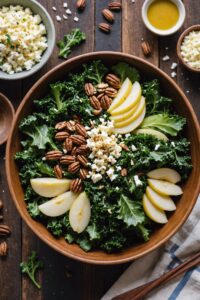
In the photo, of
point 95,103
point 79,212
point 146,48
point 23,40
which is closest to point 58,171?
point 79,212

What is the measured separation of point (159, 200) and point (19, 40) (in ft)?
3.11

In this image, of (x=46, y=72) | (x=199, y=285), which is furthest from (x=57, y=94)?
(x=199, y=285)

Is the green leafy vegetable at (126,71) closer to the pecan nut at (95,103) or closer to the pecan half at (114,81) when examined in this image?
the pecan half at (114,81)

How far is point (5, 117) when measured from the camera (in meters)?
2.71

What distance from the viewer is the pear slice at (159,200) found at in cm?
244

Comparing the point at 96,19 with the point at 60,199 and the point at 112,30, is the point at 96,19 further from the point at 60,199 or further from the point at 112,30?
the point at 60,199

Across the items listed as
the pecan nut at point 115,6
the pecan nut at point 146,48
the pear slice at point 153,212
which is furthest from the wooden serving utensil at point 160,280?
the pecan nut at point 115,6

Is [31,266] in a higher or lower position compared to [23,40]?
lower

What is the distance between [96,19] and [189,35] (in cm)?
45

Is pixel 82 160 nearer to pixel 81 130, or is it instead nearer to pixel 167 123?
pixel 81 130

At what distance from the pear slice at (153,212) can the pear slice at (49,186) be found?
34 cm

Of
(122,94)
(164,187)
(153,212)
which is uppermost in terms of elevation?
(122,94)

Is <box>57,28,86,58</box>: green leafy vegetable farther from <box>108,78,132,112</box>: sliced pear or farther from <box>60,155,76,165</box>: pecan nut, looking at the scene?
<box>60,155,76,165</box>: pecan nut

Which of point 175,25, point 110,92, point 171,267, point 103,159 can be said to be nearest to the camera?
point 103,159
